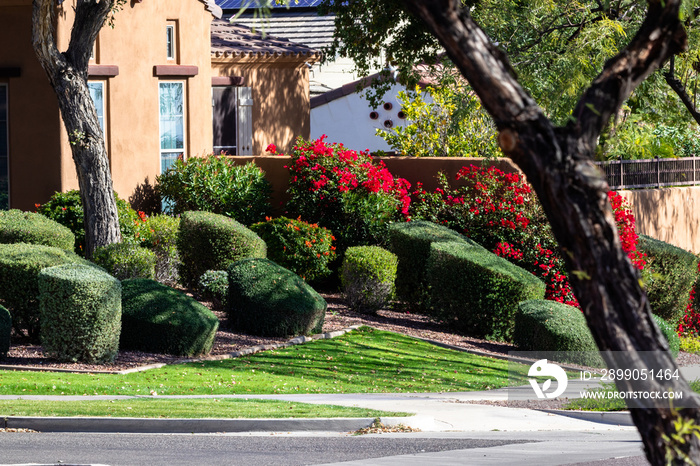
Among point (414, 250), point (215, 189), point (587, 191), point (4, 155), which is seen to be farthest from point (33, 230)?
point (587, 191)

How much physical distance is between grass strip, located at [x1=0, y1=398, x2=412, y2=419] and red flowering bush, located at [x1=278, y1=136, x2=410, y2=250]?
9335 millimetres

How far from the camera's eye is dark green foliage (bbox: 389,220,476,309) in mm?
17984

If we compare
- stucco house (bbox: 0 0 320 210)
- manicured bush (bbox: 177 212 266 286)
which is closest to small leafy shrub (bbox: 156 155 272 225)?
stucco house (bbox: 0 0 320 210)

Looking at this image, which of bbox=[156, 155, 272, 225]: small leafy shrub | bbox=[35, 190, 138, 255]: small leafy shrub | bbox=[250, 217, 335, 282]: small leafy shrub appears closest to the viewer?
bbox=[35, 190, 138, 255]: small leafy shrub

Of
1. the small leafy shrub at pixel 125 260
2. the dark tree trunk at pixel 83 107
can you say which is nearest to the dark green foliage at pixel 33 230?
the dark tree trunk at pixel 83 107

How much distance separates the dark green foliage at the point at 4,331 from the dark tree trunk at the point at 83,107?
4.02 metres

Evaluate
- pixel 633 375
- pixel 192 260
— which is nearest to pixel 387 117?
pixel 192 260

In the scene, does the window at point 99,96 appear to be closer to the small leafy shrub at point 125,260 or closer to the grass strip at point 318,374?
the small leafy shrub at point 125,260

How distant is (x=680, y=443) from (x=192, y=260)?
1403cm

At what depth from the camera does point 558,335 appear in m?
15.3

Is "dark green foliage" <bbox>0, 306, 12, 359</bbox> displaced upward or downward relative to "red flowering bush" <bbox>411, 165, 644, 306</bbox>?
downward

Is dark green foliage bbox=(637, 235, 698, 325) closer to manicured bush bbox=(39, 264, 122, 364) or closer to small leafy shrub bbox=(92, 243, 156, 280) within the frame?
small leafy shrub bbox=(92, 243, 156, 280)

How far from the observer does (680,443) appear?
437cm

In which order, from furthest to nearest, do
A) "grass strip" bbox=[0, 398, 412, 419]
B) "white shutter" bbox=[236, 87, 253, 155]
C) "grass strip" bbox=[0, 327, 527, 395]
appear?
"white shutter" bbox=[236, 87, 253, 155], "grass strip" bbox=[0, 327, 527, 395], "grass strip" bbox=[0, 398, 412, 419]
